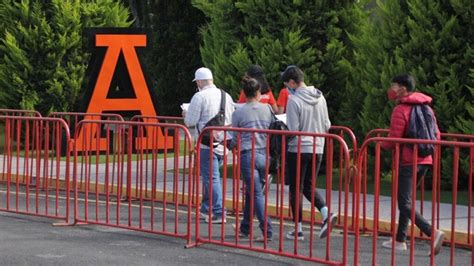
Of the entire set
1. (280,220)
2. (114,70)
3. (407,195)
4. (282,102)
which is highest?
(114,70)

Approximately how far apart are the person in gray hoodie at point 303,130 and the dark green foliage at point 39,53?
11.8 metres

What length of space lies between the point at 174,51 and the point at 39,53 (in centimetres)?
768

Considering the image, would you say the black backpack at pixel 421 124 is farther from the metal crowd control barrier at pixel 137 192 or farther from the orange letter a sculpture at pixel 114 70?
the orange letter a sculpture at pixel 114 70

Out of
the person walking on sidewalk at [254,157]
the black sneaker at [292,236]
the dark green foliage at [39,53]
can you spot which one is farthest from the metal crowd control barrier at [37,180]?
the dark green foliage at [39,53]

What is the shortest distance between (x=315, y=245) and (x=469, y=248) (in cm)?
153

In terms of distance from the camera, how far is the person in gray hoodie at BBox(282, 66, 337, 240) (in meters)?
11.3

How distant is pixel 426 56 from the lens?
1580 centimetres

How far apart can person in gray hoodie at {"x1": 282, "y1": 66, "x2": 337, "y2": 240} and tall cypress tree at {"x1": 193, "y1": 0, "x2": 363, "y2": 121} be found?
5732mm

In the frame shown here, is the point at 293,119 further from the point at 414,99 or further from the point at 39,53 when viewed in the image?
the point at 39,53

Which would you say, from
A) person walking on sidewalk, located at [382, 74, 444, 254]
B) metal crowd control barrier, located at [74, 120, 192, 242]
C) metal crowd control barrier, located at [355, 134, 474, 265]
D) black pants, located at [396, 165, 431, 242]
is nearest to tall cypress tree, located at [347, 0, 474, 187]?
metal crowd control barrier, located at [355, 134, 474, 265]

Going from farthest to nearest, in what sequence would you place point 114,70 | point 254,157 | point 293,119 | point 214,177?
point 114,70 < point 214,177 < point 293,119 < point 254,157

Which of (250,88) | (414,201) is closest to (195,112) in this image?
(250,88)

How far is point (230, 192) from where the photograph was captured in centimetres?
1538

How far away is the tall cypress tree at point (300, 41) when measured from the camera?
17828 mm
